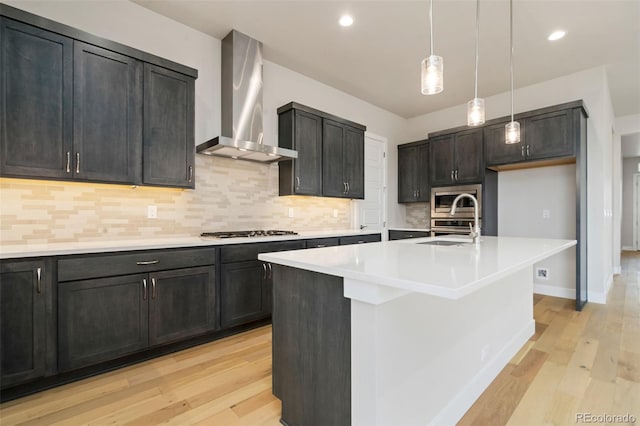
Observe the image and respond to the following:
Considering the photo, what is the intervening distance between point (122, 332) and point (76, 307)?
339 mm

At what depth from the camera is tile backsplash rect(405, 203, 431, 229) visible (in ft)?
18.1

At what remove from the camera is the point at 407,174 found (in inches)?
215

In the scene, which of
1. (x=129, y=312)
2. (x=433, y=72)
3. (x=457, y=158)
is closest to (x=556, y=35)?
(x=457, y=158)

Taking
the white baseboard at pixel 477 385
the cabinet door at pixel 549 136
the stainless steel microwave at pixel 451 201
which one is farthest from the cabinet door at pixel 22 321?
the cabinet door at pixel 549 136

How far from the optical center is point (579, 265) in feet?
11.7

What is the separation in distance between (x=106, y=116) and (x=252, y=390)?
7.28ft

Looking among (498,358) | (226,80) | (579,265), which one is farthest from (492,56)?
(498,358)

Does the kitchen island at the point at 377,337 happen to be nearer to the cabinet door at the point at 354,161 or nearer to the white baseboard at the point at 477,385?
the white baseboard at the point at 477,385

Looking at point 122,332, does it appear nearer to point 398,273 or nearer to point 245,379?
point 245,379

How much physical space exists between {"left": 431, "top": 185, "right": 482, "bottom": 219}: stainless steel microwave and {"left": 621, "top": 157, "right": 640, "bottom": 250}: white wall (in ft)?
25.6

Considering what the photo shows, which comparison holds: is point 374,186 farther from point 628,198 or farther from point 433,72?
point 628,198

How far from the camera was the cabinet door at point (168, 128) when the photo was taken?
8.24 ft

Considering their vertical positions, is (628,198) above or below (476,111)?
below

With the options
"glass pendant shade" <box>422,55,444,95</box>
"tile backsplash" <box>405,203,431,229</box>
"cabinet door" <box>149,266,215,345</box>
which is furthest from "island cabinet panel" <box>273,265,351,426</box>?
"tile backsplash" <box>405,203,431,229</box>
